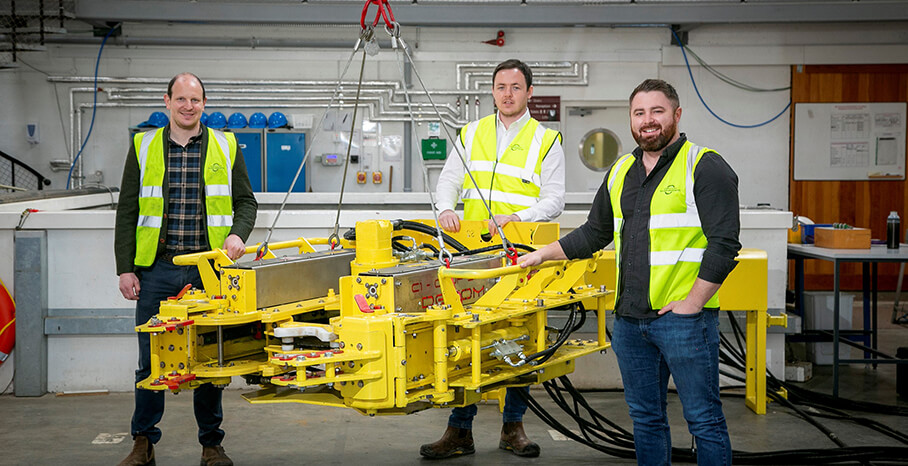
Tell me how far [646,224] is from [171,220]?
2012 mm

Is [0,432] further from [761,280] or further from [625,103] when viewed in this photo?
[625,103]

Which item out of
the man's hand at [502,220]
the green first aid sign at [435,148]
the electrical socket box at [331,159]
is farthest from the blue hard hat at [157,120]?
the man's hand at [502,220]

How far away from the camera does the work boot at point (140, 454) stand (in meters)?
3.65

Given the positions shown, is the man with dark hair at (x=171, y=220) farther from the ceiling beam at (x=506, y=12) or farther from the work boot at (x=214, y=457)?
the ceiling beam at (x=506, y=12)

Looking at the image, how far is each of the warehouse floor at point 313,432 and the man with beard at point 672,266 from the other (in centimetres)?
113

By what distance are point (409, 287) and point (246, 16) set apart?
6413mm

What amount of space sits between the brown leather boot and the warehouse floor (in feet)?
0.15

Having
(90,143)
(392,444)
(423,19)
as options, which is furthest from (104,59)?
(392,444)

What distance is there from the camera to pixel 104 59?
30.5ft

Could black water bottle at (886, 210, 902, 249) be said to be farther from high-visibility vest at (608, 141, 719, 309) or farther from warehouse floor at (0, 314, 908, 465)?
high-visibility vest at (608, 141, 719, 309)

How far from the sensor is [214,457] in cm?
375

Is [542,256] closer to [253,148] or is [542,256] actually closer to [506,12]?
[506,12]

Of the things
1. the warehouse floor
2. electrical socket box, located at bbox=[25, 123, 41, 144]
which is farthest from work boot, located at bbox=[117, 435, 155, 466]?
electrical socket box, located at bbox=[25, 123, 41, 144]

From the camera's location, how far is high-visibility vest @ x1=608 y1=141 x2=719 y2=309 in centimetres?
280
